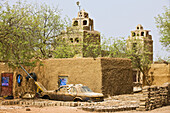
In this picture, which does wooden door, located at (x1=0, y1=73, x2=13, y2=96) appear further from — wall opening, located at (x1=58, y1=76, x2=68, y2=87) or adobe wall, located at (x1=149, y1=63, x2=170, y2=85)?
adobe wall, located at (x1=149, y1=63, x2=170, y2=85)

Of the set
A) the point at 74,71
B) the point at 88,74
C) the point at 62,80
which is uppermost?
the point at 74,71

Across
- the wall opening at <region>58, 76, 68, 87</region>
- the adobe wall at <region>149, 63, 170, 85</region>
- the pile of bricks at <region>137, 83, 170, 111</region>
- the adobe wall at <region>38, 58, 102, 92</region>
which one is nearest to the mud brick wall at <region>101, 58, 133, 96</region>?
the adobe wall at <region>38, 58, 102, 92</region>

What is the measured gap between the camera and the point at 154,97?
1464cm

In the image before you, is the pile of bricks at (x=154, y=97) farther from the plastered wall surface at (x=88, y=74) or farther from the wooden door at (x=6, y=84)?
the wooden door at (x=6, y=84)

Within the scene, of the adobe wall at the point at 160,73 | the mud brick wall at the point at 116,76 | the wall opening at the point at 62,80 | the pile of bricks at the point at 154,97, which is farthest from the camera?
the adobe wall at the point at 160,73

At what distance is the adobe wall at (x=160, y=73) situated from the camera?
30484 millimetres

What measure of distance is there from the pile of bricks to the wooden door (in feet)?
41.6

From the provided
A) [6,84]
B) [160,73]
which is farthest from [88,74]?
[160,73]

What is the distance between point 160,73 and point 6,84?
55.3ft

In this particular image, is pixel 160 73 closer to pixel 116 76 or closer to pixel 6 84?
pixel 116 76

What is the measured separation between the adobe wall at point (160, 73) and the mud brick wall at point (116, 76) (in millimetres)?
9261

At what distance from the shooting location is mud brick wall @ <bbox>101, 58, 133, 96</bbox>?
66.0ft

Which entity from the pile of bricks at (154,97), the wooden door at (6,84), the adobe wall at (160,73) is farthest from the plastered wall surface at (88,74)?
the adobe wall at (160,73)

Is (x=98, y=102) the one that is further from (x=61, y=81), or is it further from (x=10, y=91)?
(x=10, y=91)
